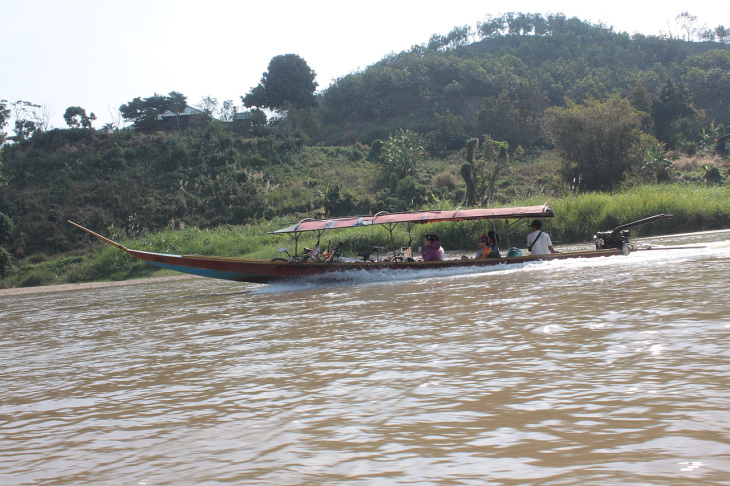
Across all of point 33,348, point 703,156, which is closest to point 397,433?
point 33,348

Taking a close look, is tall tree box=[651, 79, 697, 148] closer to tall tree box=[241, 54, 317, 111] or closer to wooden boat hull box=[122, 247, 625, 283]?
tall tree box=[241, 54, 317, 111]

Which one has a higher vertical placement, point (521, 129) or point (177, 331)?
point (521, 129)

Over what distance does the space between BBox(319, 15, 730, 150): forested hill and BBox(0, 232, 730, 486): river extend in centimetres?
4577

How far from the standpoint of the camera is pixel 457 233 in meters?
22.5

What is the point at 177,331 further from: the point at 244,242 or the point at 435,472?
the point at 244,242

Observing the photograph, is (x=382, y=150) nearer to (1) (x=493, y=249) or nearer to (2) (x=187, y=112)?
(2) (x=187, y=112)

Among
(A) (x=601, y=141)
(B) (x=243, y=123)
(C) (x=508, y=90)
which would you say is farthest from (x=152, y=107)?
(A) (x=601, y=141)

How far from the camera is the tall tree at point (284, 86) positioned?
2191 inches

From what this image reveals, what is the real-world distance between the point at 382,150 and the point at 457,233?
86.6ft

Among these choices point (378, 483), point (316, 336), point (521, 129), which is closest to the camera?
point (378, 483)

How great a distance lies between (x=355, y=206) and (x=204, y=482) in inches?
1330

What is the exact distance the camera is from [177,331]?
8922 millimetres

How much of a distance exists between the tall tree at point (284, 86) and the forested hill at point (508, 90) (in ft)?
17.8

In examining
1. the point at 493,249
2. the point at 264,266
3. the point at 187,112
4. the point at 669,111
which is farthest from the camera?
the point at 187,112
